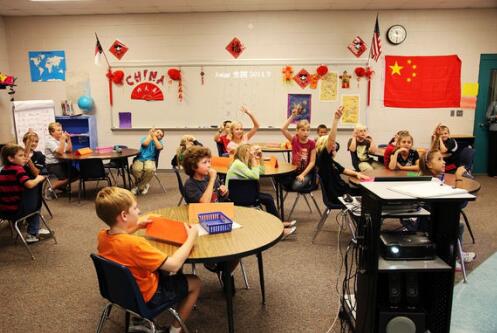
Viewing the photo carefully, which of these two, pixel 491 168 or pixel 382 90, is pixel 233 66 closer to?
pixel 382 90

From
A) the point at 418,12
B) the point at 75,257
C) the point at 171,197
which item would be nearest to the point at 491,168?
the point at 418,12

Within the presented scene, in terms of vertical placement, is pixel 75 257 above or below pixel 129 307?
below

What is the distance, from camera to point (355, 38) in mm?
7195

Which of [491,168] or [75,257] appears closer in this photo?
[75,257]

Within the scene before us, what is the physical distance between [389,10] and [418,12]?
518mm

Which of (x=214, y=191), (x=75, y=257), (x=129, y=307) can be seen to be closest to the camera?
(x=129, y=307)

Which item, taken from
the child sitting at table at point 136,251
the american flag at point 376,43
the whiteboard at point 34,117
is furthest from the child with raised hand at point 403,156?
the whiteboard at point 34,117

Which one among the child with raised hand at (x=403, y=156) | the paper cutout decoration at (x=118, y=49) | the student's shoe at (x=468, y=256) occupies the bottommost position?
the student's shoe at (x=468, y=256)

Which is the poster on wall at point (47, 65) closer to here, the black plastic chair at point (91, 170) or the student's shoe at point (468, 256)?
the black plastic chair at point (91, 170)

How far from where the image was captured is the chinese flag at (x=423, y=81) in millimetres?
7234

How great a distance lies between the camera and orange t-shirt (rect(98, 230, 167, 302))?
183cm

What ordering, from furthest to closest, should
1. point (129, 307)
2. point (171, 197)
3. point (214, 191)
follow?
point (171, 197) → point (214, 191) → point (129, 307)

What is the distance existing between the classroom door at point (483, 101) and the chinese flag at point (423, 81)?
0.43 meters

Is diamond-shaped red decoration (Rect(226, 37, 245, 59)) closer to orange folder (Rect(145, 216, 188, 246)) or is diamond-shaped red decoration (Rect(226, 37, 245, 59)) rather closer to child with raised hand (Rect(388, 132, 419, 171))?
child with raised hand (Rect(388, 132, 419, 171))
